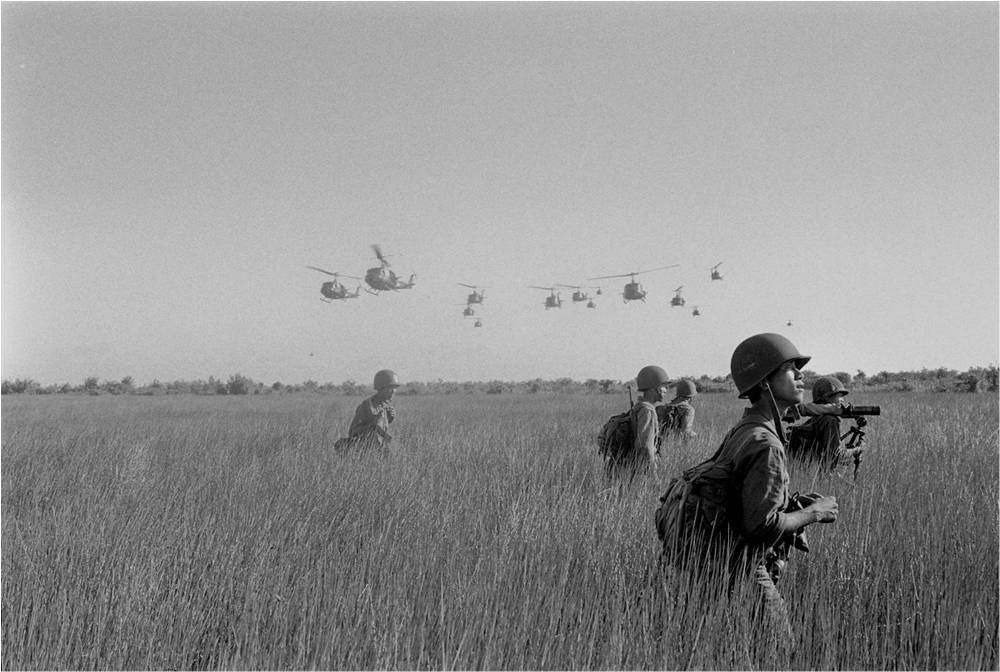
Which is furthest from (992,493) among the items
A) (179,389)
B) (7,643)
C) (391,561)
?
(179,389)

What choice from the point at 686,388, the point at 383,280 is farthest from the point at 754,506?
the point at 383,280

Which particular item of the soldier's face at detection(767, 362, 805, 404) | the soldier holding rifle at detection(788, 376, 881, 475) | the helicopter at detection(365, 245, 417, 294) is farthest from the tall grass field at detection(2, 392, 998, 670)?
the helicopter at detection(365, 245, 417, 294)

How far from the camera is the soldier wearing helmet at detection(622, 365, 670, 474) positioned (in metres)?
6.15

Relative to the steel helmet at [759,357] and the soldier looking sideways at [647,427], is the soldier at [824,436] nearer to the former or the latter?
the soldier looking sideways at [647,427]

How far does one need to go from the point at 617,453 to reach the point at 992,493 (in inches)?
140

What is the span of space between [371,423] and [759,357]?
735cm

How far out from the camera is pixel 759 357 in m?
3.09

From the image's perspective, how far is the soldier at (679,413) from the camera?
9.77m

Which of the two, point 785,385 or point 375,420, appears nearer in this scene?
point 785,385

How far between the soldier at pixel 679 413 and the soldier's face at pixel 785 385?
6.56m

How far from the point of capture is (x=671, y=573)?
3.57m

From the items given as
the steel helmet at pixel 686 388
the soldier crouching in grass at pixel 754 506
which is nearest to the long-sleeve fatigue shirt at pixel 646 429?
the soldier crouching in grass at pixel 754 506

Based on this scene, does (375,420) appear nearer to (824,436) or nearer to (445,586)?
(824,436)

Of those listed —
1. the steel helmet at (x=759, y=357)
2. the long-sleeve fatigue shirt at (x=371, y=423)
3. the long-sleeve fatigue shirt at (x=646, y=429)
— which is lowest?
the long-sleeve fatigue shirt at (x=371, y=423)
